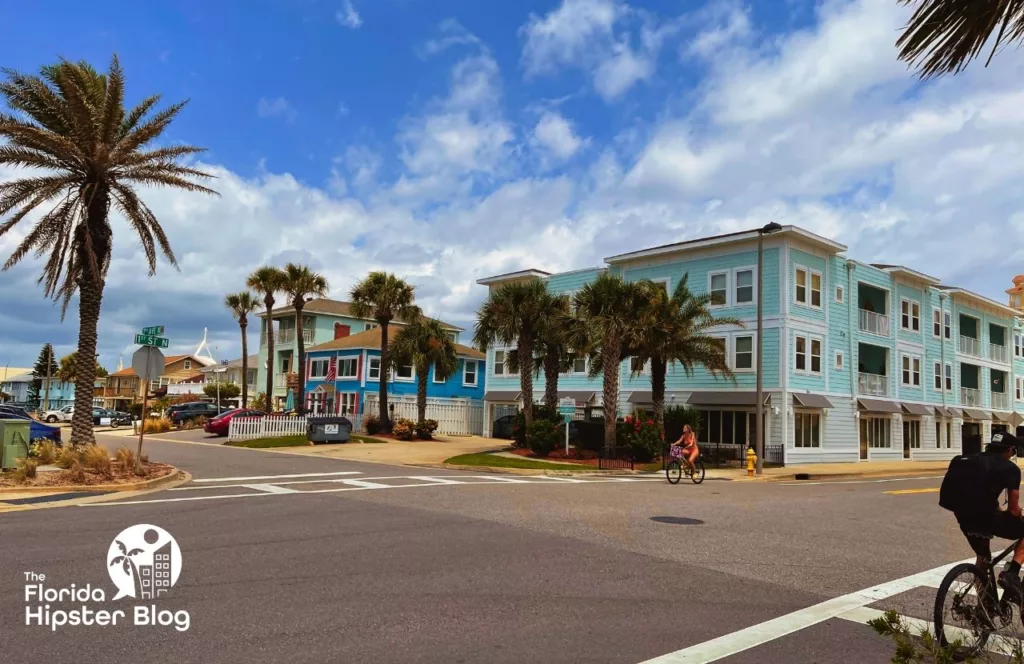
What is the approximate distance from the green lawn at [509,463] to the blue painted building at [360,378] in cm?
1996

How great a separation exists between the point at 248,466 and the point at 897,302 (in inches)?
1280

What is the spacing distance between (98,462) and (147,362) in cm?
237

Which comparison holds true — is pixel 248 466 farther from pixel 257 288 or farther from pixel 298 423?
pixel 257 288

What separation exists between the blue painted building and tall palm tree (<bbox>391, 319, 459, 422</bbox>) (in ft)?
26.0

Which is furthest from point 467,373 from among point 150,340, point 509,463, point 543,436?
point 150,340

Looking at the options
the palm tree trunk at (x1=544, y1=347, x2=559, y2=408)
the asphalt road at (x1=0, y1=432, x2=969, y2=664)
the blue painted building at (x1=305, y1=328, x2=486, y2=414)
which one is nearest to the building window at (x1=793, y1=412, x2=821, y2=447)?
the palm tree trunk at (x1=544, y1=347, x2=559, y2=408)

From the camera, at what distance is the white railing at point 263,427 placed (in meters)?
37.5

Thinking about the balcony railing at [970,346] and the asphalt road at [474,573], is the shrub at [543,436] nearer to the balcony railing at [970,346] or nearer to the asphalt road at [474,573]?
the asphalt road at [474,573]

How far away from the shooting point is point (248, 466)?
2311cm

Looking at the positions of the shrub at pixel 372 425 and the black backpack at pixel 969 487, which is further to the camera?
the shrub at pixel 372 425

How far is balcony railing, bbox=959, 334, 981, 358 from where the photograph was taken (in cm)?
4634

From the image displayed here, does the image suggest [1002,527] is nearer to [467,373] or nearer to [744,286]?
[744,286]

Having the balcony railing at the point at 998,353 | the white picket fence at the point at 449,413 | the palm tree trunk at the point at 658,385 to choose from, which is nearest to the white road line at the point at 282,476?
the palm tree trunk at the point at 658,385

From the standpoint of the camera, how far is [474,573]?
8.22 meters
